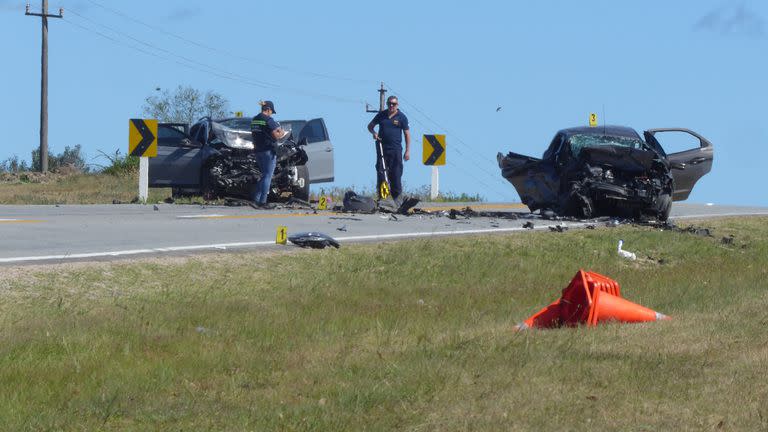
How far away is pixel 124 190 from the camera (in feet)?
97.1

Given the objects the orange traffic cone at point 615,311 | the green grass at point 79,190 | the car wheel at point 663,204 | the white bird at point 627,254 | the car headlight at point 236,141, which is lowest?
the orange traffic cone at point 615,311

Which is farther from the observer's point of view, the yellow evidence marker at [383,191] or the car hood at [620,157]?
the yellow evidence marker at [383,191]

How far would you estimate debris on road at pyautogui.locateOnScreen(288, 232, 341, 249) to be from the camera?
559 inches

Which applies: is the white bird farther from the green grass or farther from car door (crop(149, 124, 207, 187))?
the green grass

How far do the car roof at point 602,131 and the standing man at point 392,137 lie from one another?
2743mm

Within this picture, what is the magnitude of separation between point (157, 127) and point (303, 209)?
4567mm

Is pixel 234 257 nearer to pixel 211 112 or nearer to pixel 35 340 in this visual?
pixel 35 340

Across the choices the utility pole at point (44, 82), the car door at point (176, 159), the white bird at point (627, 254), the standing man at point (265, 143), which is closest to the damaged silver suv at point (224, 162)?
the car door at point (176, 159)

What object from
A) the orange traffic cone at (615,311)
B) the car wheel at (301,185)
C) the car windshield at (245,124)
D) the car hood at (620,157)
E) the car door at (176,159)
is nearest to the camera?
the orange traffic cone at (615,311)

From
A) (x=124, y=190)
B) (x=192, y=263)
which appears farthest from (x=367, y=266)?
(x=124, y=190)

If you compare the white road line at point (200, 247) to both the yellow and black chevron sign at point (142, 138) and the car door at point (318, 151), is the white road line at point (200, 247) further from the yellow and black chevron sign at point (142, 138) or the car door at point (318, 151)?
the yellow and black chevron sign at point (142, 138)

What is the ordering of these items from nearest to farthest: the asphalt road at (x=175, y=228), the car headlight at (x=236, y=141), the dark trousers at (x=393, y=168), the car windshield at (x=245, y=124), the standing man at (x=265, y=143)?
the asphalt road at (x=175, y=228) < the standing man at (x=265, y=143) < the dark trousers at (x=393, y=168) < the car headlight at (x=236, y=141) < the car windshield at (x=245, y=124)

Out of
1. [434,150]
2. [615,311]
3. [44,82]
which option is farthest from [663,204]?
[44,82]

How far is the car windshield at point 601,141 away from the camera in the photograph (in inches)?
787
